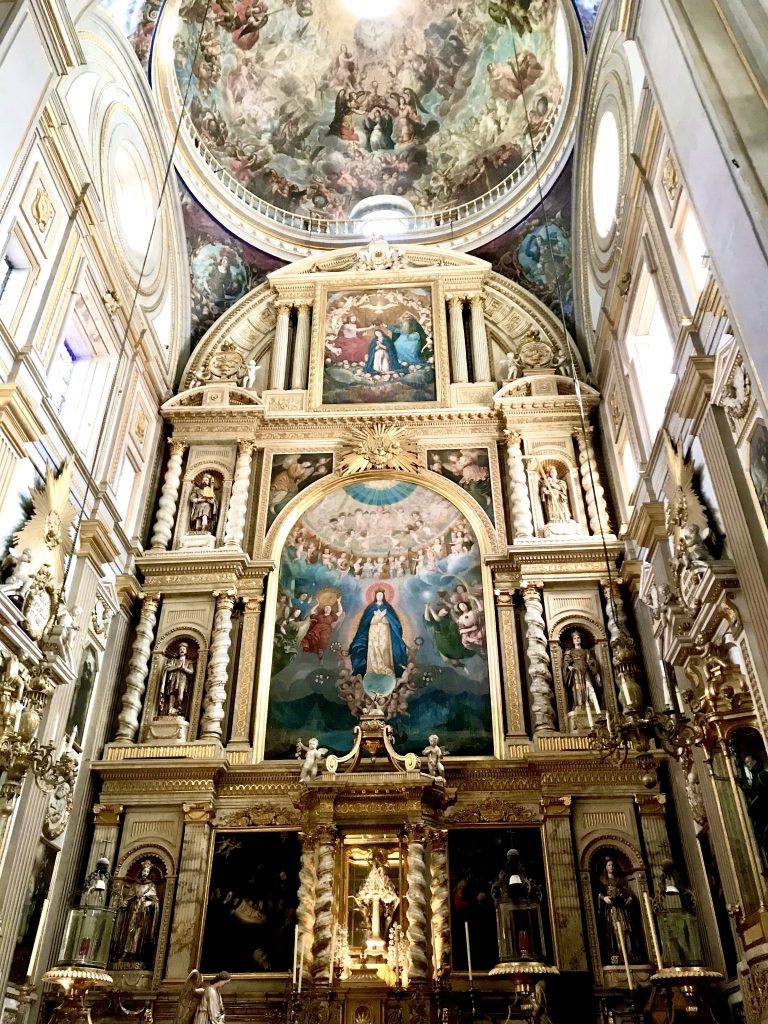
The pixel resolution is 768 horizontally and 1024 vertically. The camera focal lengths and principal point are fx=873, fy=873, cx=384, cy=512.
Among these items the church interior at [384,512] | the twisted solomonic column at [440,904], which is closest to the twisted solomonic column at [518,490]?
the church interior at [384,512]

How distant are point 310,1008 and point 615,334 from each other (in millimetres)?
10430

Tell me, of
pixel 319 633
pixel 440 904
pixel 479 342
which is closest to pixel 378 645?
pixel 319 633

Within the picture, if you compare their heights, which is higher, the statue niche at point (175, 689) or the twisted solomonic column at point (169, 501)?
the twisted solomonic column at point (169, 501)

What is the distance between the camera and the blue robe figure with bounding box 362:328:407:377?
16.7 meters

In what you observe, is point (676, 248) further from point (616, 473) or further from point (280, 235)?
point (280, 235)

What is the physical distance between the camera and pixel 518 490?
14711mm

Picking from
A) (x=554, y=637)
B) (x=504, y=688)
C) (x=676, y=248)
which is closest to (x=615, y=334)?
(x=676, y=248)

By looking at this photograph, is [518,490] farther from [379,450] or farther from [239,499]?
[239,499]

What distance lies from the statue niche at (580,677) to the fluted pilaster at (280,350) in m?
7.28

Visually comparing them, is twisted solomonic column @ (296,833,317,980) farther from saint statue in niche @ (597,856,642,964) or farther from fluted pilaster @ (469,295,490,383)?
fluted pilaster @ (469,295,490,383)

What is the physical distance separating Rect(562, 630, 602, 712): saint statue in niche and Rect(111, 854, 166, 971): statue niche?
245 inches

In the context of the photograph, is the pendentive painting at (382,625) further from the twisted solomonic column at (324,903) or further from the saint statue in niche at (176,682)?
the twisted solomonic column at (324,903)

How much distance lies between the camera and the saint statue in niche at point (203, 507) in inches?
591

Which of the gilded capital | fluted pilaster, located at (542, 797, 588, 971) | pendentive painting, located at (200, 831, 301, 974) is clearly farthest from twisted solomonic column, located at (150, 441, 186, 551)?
fluted pilaster, located at (542, 797, 588, 971)
